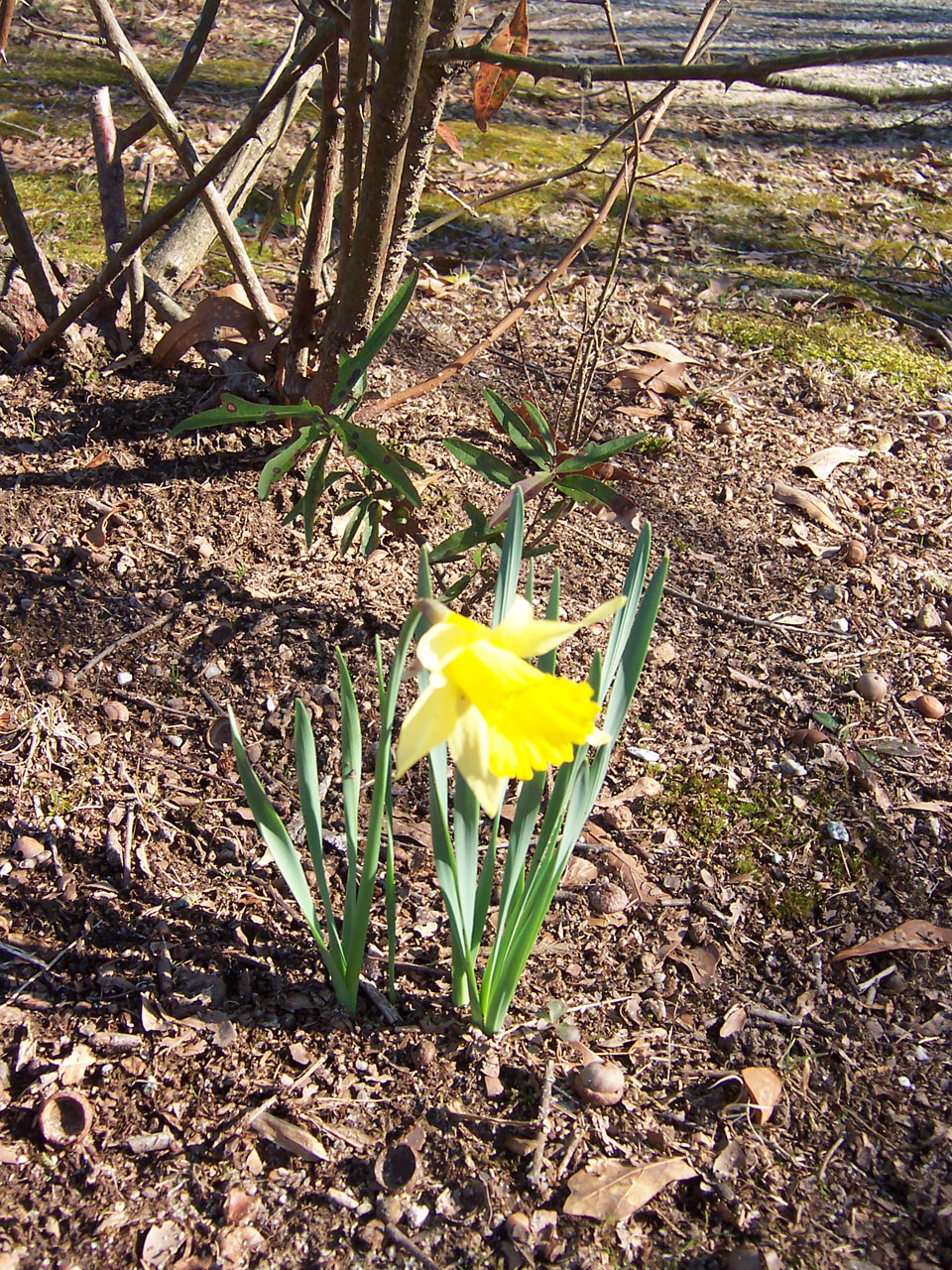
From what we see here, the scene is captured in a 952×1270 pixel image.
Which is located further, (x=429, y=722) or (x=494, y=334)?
(x=494, y=334)

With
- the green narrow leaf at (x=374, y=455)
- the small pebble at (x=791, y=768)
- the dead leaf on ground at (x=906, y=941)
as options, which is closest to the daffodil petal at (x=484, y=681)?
the green narrow leaf at (x=374, y=455)

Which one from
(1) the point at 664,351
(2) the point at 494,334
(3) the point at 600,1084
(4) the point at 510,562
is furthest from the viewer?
(1) the point at 664,351

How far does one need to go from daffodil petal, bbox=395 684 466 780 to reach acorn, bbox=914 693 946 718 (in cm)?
166

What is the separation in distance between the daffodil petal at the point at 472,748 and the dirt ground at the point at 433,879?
0.73 metres

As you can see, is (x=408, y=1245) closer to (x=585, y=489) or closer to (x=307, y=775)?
(x=307, y=775)

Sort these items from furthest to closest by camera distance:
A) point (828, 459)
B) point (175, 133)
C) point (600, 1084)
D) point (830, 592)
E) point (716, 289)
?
point (716, 289) → point (828, 459) → point (830, 592) → point (175, 133) → point (600, 1084)

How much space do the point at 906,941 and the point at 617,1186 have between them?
77 cm

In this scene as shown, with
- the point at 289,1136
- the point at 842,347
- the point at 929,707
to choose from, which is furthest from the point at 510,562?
the point at 842,347

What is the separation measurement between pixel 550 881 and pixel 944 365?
2.91 meters

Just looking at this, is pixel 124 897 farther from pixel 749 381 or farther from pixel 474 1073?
pixel 749 381

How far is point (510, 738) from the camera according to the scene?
103 centimetres

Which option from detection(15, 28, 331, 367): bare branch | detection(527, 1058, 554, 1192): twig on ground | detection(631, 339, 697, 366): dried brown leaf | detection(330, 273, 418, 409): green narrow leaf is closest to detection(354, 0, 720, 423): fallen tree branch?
detection(330, 273, 418, 409): green narrow leaf

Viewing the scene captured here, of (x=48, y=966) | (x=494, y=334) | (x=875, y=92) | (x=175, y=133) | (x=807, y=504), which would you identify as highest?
(x=875, y=92)

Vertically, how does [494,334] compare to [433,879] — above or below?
above
